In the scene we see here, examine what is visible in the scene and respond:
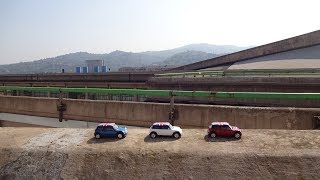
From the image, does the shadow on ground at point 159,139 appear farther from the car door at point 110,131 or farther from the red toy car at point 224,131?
the red toy car at point 224,131

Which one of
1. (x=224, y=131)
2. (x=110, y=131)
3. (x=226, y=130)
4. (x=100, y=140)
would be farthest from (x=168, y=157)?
(x=100, y=140)

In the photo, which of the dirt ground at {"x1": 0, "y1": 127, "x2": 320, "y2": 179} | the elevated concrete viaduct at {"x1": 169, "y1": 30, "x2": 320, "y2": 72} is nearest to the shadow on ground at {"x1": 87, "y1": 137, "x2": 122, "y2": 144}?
the dirt ground at {"x1": 0, "y1": 127, "x2": 320, "y2": 179}

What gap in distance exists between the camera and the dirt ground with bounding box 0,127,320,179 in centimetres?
1512

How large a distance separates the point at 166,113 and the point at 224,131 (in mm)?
6897

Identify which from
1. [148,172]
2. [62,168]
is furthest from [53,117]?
[148,172]

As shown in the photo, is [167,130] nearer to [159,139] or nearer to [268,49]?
[159,139]

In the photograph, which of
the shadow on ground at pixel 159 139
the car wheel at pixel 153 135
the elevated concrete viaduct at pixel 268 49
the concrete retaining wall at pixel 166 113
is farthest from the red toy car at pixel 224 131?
the elevated concrete viaduct at pixel 268 49

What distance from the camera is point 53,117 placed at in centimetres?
2948

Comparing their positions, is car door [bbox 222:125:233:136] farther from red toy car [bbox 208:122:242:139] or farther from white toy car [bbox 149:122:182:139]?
white toy car [bbox 149:122:182:139]

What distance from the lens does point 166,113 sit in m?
23.7

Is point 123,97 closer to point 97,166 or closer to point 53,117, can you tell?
point 53,117

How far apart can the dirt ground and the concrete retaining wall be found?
2807mm

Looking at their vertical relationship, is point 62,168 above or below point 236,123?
below

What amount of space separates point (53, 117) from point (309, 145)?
73.1 feet
